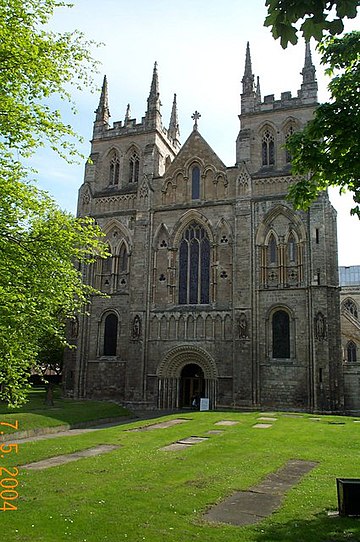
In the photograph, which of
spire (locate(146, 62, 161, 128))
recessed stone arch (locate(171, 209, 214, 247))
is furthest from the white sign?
spire (locate(146, 62, 161, 128))

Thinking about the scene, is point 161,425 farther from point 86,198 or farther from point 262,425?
point 86,198

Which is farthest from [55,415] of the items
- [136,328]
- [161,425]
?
[136,328]

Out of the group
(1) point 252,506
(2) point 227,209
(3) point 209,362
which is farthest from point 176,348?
(1) point 252,506

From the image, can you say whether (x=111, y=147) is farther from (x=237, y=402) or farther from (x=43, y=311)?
(x=43, y=311)

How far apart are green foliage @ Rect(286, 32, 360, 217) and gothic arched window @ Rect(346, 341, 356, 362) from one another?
111ft

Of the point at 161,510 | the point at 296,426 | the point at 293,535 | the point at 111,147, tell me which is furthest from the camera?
the point at 111,147

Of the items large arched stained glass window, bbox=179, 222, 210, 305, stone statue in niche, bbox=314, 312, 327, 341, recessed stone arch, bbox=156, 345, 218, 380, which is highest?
large arched stained glass window, bbox=179, 222, 210, 305

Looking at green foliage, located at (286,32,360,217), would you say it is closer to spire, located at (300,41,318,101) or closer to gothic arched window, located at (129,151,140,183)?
spire, located at (300,41,318,101)

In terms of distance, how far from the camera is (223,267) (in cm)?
3297

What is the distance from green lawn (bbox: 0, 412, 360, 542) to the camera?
292 inches

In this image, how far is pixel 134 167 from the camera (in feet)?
128

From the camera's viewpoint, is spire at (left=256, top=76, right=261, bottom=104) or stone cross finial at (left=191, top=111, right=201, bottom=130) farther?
stone cross finial at (left=191, top=111, right=201, bottom=130)

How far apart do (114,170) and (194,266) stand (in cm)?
1147

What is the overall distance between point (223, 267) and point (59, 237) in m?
21.9
